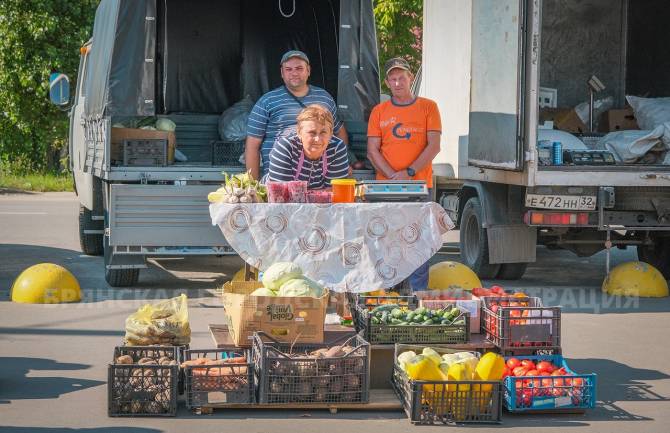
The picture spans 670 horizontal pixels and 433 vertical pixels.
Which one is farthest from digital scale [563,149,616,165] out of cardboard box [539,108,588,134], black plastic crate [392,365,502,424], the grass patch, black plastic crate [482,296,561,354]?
the grass patch

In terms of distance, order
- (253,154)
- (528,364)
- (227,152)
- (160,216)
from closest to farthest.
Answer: (528,364), (253,154), (160,216), (227,152)

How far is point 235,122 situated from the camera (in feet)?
44.8

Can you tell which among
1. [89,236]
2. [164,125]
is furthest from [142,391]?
[89,236]

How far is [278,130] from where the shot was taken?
33.1 feet

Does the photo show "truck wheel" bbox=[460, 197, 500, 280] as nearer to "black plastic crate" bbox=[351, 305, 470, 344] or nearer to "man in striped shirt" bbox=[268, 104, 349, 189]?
"man in striped shirt" bbox=[268, 104, 349, 189]

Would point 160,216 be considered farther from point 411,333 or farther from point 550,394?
point 550,394

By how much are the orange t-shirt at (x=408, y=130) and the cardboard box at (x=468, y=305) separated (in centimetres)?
287

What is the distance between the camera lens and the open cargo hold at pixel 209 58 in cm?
1143

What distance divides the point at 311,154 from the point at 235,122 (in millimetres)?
5094

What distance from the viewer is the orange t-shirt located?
10539mm

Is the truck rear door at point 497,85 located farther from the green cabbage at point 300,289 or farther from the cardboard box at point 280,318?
the cardboard box at point 280,318

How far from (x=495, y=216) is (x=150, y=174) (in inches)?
141

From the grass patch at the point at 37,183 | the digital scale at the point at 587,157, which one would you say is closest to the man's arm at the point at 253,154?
the digital scale at the point at 587,157

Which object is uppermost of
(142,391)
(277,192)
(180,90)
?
(180,90)
